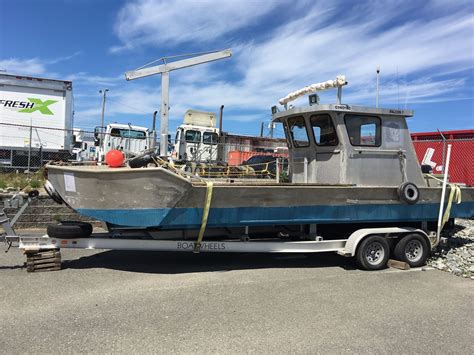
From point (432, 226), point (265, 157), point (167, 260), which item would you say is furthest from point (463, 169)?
point (167, 260)

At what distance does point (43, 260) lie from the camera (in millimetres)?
5633

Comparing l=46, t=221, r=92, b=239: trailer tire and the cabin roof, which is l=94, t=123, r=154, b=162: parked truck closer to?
the cabin roof

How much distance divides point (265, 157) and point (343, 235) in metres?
9.53

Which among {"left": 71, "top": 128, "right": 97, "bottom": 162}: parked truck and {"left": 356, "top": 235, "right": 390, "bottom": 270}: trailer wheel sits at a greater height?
{"left": 71, "top": 128, "right": 97, "bottom": 162}: parked truck

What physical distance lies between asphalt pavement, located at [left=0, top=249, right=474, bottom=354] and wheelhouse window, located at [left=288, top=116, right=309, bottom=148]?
7.26ft

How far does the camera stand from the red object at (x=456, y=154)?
1191cm

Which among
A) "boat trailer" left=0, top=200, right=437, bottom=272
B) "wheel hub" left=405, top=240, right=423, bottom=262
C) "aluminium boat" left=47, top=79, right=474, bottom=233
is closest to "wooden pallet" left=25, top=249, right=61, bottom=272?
"boat trailer" left=0, top=200, right=437, bottom=272

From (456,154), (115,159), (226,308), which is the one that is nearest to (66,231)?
(115,159)

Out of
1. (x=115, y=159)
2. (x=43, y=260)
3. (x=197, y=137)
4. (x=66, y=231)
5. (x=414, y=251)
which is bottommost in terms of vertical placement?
(x=43, y=260)

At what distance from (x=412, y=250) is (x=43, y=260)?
5756 mm

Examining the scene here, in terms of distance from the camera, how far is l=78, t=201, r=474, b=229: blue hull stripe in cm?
541

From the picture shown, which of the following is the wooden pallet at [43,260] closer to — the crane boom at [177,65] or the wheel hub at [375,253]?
the crane boom at [177,65]

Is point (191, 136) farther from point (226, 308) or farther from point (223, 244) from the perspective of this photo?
point (226, 308)

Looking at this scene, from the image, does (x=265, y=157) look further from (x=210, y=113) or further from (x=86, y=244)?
(x=86, y=244)
